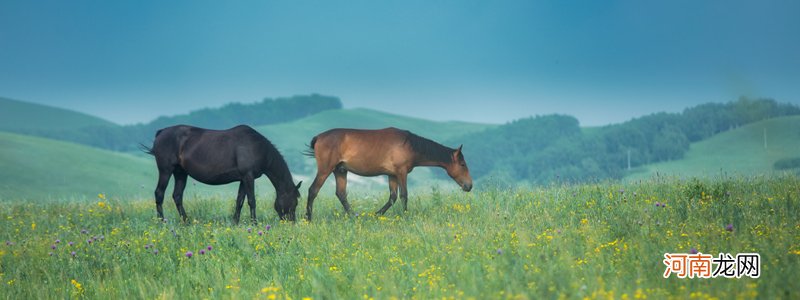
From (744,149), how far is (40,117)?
435ft

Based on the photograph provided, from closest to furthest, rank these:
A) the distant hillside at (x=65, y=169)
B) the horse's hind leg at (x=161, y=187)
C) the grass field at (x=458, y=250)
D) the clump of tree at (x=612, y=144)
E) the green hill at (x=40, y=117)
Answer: the grass field at (x=458, y=250), the horse's hind leg at (x=161, y=187), the distant hillside at (x=65, y=169), the clump of tree at (x=612, y=144), the green hill at (x=40, y=117)

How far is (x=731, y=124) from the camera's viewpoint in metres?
99.3

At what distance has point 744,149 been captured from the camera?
281ft

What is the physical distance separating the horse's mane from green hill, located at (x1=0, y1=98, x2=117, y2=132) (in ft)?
453

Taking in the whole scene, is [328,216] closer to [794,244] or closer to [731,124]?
[794,244]

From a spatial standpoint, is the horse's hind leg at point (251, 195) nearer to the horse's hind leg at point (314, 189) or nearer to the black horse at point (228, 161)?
the black horse at point (228, 161)

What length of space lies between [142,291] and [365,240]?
365 cm

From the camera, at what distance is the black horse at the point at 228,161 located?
587 inches

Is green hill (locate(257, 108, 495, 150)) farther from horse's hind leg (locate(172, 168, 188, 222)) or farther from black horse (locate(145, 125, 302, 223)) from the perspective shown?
black horse (locate(145, 125, 302, 223))

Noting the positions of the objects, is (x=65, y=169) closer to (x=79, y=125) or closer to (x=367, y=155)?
(x=367, y=155)

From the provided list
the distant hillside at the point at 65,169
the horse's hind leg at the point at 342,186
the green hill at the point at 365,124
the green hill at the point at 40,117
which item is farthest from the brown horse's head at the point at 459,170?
the green hill at the point at 40,117

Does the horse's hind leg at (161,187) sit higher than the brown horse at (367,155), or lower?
lower

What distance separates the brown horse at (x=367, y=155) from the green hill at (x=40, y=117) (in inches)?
5419

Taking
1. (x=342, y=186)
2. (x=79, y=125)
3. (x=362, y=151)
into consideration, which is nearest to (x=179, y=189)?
(x=342, y=186)
